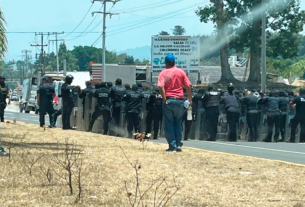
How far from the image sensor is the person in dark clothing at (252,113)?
19516mm

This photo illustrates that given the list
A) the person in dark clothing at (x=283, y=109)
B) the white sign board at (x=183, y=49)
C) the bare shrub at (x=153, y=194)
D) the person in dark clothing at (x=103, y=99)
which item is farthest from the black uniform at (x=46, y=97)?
the white sign board at (x=183, y=49)

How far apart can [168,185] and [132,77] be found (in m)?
48.6

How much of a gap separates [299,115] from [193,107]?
133 inches

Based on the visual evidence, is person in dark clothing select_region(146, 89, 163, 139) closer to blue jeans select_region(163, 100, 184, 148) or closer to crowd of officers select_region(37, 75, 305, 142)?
crowd of officers select_region(37, 75, 305, 142)

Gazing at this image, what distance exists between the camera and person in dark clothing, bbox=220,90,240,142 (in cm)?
1900

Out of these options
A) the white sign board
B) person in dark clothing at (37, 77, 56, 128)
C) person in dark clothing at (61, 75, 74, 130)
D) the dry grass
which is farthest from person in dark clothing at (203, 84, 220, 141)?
the white sign board

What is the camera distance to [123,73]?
57312mm

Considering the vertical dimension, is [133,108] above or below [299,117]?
above

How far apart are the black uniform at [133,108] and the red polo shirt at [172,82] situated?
5870 mm

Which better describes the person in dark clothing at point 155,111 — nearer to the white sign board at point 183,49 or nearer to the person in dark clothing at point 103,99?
the person in dark clothing at point 103,99

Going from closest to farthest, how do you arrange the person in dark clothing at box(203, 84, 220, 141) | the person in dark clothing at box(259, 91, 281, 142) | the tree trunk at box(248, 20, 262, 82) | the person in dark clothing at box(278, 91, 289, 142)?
the person in dark clothing at box(203, 84, 220, 141) < the person in dark clothing at box(259, 91, 281, 142) < the person in dark clothing at box(278, 91, 289, 142) < the tree trunk at box(248, 20, 262, 82)

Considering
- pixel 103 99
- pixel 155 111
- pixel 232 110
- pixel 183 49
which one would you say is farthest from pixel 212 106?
pixel 183 49

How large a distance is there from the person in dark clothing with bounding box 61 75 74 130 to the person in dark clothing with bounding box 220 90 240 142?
4623 millimetres

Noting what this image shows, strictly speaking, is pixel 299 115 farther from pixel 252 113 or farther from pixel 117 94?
pixel 117 94
